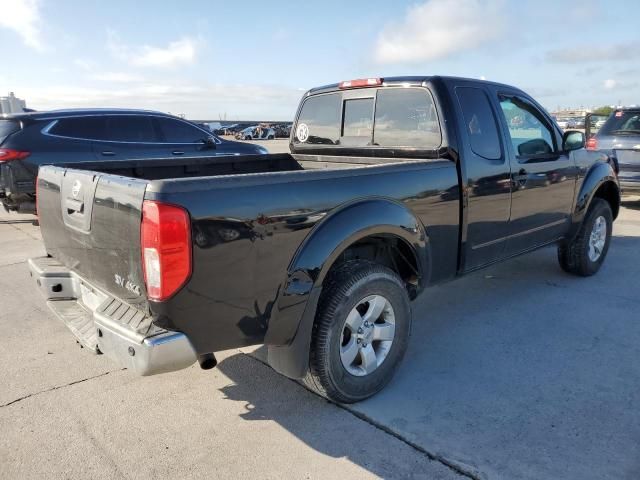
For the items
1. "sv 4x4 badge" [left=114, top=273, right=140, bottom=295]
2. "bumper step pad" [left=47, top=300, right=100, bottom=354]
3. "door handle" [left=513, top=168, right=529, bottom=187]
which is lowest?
"bumper step pad" [left=47, top=300, right=100, bottom=354]

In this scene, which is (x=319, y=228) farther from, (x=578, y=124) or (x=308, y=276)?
(x=578, y=124)

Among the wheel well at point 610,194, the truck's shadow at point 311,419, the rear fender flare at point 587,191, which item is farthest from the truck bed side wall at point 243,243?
the wheel well at point 610,194

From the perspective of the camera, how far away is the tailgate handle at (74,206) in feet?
8.82

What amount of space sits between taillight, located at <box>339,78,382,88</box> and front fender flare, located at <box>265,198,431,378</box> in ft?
4.81

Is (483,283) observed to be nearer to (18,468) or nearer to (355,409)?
(355,409)

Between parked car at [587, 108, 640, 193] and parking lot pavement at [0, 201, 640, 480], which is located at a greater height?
parked car at [587, 108, 640, 193]

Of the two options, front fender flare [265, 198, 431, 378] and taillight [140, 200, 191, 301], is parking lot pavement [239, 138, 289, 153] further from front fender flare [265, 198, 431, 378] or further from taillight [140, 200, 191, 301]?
taillight [140, 200, 191, 301]

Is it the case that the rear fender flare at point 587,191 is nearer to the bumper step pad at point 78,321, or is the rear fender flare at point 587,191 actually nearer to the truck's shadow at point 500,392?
the truck's shadow at point 500,392

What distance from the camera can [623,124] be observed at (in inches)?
355

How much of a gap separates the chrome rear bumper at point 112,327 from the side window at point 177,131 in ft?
17.2

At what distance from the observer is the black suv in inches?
269

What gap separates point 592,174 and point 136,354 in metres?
4.69

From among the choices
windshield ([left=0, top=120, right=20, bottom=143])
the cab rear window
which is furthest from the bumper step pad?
windshield ([left=0, top=120, right=20, bottom=143])

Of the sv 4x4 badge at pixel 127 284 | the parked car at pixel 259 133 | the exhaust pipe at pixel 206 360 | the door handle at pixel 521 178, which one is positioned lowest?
the exhaust pipe at pixel 206 360
